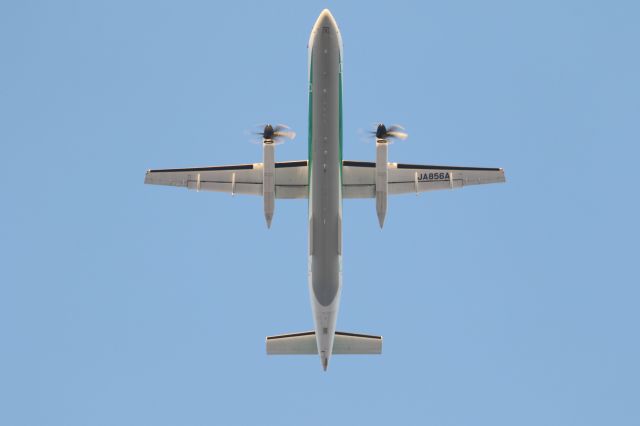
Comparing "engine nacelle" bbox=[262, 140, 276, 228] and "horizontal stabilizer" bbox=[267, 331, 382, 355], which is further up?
"engine nacelle" bbox=[262, 140, 276, 228]

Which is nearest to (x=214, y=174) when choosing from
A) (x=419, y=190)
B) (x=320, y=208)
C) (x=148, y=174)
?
(x=148, y=174)

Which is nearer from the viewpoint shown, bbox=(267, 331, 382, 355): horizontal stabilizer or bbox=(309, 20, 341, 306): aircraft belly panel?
bbox=(309, 20, 341, 306): aircraft belly panel

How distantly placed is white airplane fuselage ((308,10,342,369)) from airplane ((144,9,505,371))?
4 cm

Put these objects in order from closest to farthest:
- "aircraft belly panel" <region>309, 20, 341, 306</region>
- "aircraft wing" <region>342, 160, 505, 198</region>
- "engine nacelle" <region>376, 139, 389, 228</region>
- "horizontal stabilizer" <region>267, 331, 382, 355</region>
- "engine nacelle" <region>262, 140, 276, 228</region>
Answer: "aircraft belly panel" <region>309, 20, 341, 306</region> → "engine nacelle" <region>262, 140, 276, 228</region> → "engine nacelle" <region>376, 139, 389, 228</region> → "aircraft wing" <region>342, 160, 505, 198</region> → "horizontal stabilizer" <region>267, 331, 382, 355</region>

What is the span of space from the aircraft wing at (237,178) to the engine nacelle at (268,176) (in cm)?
209

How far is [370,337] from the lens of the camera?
36.5 metres

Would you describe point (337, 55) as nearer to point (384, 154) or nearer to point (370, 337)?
point (384, 154)

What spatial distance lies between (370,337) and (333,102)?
1082cm

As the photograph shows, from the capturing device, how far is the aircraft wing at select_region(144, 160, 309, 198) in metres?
36.2

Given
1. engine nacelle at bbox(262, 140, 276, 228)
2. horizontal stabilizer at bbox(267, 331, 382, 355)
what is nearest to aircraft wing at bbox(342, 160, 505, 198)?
engine nacelle at bbox(262, 140, 276, 228)

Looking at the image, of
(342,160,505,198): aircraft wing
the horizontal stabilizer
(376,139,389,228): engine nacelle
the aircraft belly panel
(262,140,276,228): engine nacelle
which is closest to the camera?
the aircraft belly panel

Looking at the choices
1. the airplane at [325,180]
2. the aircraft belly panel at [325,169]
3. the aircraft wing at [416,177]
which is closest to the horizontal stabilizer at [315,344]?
the airplane at [325,180]

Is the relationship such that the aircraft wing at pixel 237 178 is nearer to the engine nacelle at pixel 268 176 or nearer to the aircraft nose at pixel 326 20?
the engine nacelle at pixel 268 176

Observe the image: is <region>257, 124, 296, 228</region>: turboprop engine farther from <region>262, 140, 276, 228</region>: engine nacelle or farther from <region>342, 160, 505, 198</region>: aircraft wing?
<region>342, 160, 505, 198</region>: aircraft wing
